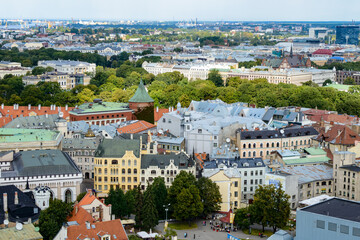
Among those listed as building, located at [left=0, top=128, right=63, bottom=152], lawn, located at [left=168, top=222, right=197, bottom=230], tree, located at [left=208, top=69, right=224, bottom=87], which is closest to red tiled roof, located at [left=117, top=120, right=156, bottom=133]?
building, located at [left=0, top=128, right=63, bottom=152]

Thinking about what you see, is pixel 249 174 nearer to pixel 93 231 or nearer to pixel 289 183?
pixel 289 183

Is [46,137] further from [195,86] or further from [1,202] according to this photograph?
[195,86]

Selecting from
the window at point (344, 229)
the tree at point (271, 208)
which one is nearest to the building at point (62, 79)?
the tree at point (271, 208)

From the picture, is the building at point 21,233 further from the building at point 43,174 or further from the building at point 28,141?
the building at point 28,141

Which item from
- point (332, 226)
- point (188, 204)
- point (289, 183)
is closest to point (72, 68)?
point (289, 183)

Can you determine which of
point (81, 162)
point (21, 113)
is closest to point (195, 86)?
point (21, 113)

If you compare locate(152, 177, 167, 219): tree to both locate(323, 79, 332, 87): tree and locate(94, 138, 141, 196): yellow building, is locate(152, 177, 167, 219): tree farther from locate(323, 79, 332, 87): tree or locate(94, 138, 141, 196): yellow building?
locate(323, 79, 332, 87): tree

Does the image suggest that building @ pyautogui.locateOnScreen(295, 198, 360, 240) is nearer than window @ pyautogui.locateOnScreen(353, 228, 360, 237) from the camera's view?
No
